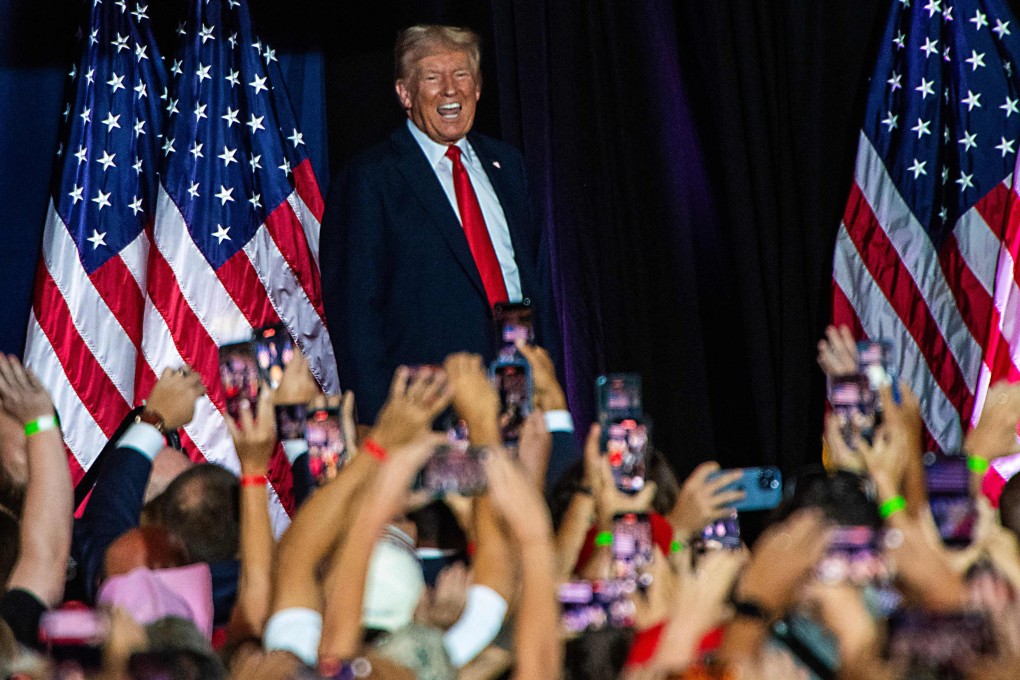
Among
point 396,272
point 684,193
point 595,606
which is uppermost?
point 684,193

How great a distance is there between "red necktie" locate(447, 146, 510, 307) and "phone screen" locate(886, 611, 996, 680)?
6.64 feet

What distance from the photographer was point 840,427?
8.55 feet

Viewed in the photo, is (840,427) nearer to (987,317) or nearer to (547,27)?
(987,317)

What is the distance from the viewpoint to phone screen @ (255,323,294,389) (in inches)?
108

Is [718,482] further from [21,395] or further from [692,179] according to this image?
[692,179]

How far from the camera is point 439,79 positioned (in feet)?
12.3

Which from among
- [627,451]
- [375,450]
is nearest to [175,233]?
[627,451]

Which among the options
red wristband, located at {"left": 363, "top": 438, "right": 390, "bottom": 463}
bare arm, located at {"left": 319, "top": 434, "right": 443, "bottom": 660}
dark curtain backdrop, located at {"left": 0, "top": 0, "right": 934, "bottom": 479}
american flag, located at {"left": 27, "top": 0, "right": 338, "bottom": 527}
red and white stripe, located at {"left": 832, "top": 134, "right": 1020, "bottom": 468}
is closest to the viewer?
bare arm, located at {"left": 319, "top": 434, "right": 443, "bottom": 660}

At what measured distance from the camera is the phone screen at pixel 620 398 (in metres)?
2.59

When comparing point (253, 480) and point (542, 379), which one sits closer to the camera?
point (253, 480)

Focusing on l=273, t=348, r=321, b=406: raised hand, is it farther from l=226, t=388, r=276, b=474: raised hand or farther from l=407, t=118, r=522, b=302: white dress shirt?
l=407, t=118, r=522, b=302: white dress shirt

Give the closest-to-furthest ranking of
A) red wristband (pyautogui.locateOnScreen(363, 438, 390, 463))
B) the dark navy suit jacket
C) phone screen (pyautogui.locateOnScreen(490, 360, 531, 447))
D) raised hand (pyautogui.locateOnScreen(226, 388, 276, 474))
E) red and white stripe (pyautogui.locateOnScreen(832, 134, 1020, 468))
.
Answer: red wristband (pyautogui.locateOnScreen(363, 438, 390, 463)), raised hand (pyautogui.locateOnScreen(226, 388, 276, 474)), phone screen (pyautogui.locateOnScreen(490, 360, 531, 447)), the dark navy suit jacket, red and white stripe (pyautogui.locateOnScreen(832, 134, 1020, 468))

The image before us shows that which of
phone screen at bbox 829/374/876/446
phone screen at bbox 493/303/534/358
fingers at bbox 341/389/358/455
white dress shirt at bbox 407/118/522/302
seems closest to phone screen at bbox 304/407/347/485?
fingers at bbox 341/389/358/455

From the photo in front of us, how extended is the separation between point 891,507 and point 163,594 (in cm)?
110
